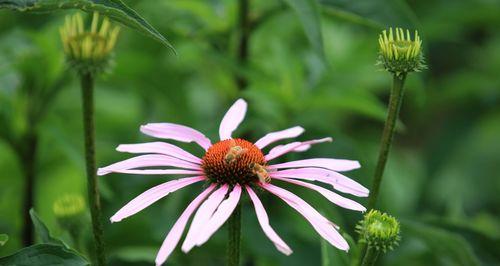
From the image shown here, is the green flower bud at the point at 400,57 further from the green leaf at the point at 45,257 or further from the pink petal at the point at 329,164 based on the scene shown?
the green leaf at the point at 45,257

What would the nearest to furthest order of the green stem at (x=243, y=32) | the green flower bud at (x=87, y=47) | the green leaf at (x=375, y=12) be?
the green flower bud at (x=87, y=47) → the green leaf at (x=375, y=12) → the green stem at (x=243, y=32)

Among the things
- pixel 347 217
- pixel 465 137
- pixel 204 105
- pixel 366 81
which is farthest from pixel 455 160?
pixel 347 217

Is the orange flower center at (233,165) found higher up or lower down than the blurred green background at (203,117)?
lower down

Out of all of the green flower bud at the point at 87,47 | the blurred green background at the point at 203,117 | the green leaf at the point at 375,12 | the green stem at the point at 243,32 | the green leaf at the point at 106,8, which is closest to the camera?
the green leaf at the point at 106,8

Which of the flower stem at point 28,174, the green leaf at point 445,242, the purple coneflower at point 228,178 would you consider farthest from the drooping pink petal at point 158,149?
the flower stem at point 28,174

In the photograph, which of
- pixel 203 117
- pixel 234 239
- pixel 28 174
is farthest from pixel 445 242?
pixel 203 117

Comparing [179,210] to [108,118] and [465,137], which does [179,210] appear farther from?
[465,137]

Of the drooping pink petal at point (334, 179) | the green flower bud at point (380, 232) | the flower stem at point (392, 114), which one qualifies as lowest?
the green flower bud at point (380, 232)
